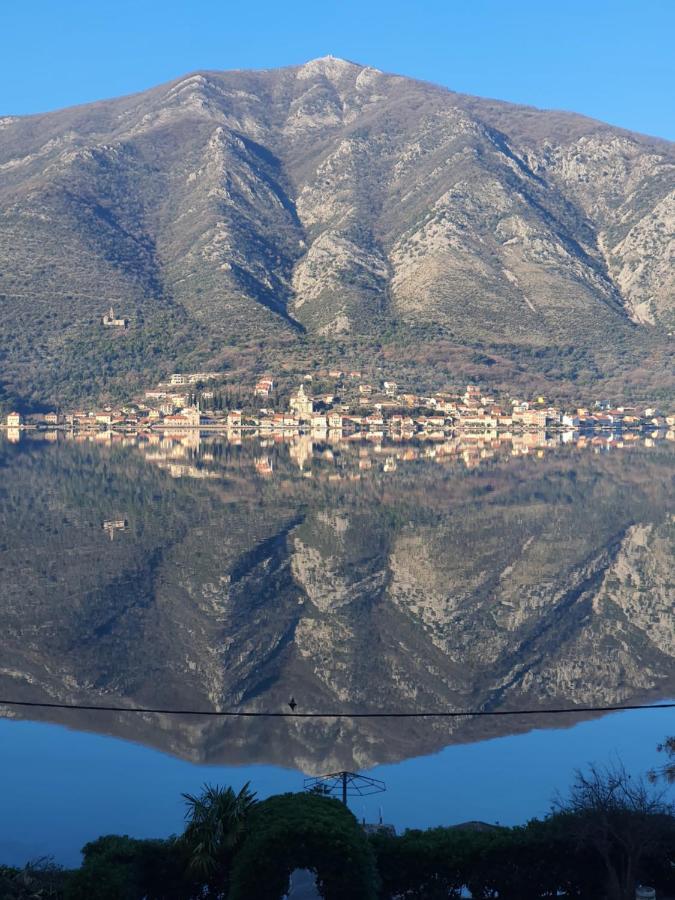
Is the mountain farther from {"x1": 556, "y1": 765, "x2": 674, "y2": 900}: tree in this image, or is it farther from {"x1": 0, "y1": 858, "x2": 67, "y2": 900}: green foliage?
{"x1": 556, "y1": 765, "x2": 674, "y2": 900}: tree

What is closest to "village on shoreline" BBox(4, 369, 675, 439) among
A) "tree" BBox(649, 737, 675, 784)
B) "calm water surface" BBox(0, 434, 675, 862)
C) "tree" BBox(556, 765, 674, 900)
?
"calm water surface" BBox(0, 434, 675, 862)

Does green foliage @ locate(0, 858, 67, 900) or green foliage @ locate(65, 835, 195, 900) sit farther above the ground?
green foliage @ locate(65, 835, 195, 900)

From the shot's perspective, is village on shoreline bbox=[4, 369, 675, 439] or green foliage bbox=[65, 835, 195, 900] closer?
green foliage bbox=[65, 835, 195, 900]

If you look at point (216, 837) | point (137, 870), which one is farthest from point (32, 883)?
point (216, 837)

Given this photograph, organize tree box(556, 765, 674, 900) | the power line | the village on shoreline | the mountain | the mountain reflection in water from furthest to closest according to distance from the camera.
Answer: the mountain
the village on shoreline
the mountain reflection in water
the power line
tree box(556, 765, 674, 900)

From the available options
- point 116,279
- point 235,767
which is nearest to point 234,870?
point 235,767

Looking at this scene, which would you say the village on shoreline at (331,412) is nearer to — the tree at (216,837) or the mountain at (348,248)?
the mountain at (348,248)

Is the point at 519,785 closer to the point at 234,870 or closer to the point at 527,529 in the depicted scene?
the point at 234,870
